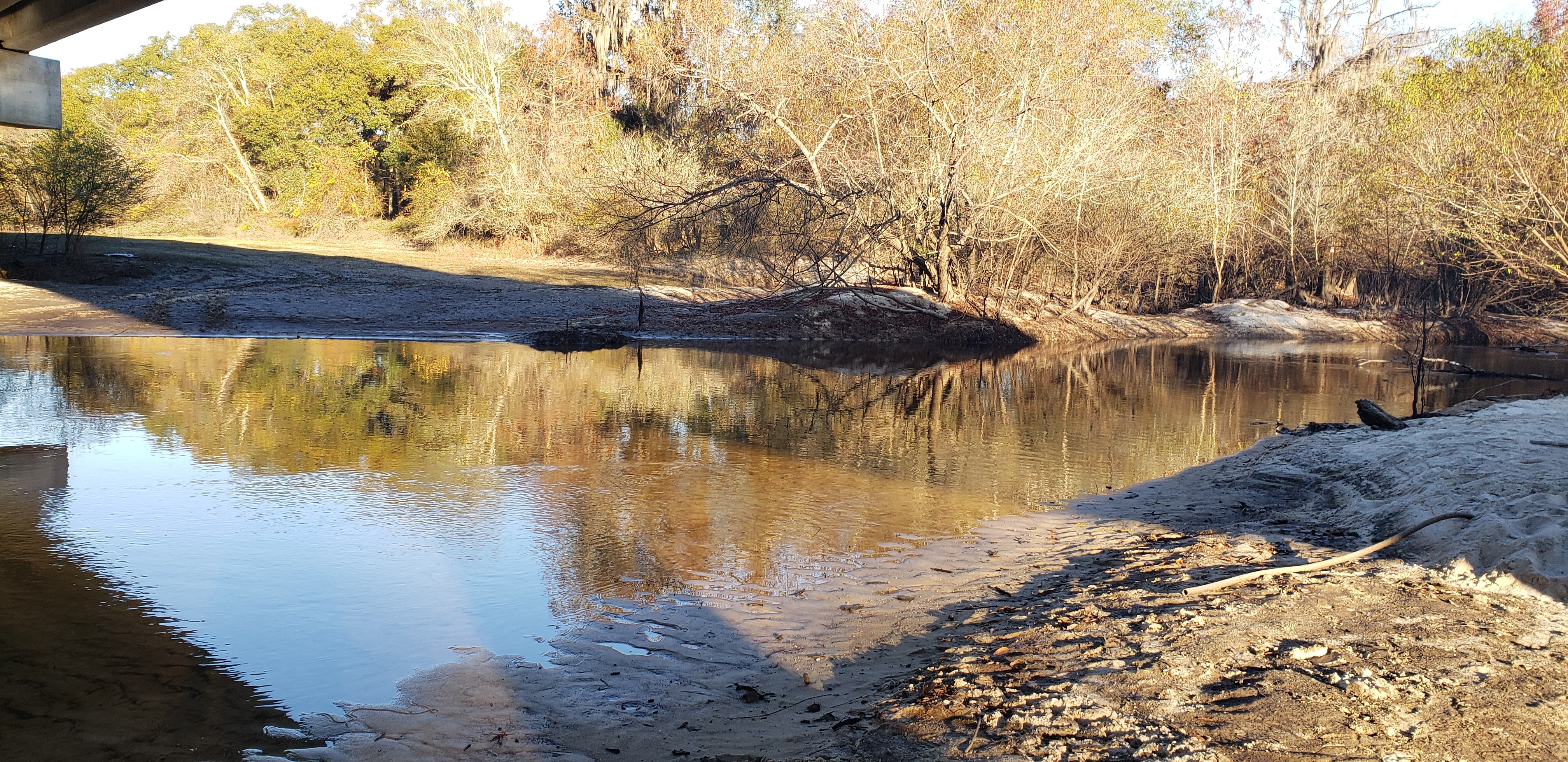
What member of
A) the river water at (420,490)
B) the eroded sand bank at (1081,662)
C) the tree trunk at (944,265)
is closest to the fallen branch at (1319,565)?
the eroded sand bank at (1081,662)

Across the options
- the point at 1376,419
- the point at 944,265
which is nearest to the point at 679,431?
the point at 1376,419

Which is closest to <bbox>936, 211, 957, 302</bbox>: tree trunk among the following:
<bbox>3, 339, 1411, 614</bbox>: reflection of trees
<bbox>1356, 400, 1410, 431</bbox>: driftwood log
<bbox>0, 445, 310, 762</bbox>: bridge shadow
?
<bbox>3, 339, 1411, 614</bbox>: reflection of trees

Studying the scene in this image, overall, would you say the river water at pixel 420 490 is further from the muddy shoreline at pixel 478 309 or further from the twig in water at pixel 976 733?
the muddy shoreline at pixel 478 309

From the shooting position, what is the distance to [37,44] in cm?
1098

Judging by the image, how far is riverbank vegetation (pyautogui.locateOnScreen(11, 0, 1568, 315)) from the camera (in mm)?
19469

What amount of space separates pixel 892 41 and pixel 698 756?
743 inches

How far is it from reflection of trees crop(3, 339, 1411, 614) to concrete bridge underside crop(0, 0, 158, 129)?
322cm

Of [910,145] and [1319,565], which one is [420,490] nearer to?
[1319,565]

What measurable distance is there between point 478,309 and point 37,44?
1102 cm

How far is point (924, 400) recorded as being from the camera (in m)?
13.8

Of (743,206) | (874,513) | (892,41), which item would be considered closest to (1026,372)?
(743,206)

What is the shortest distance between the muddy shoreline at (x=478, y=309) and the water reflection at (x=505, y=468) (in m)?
2.54

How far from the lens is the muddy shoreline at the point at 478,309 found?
18922mm

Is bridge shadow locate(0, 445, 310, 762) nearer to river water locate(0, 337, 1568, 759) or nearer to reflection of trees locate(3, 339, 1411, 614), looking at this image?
river water locate(0, 337, 1568, 759)
